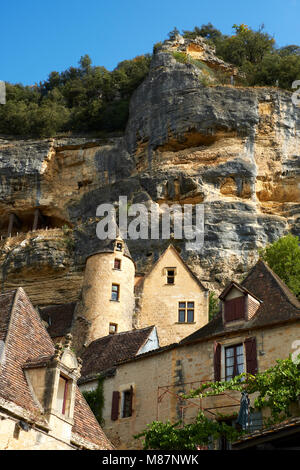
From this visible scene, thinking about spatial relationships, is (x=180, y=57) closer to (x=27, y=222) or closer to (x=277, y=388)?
(x=27, y=222)

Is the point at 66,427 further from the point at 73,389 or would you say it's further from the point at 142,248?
the point at 142,248

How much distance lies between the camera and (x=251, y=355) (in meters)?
18.0

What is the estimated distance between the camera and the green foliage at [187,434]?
52.3 ft

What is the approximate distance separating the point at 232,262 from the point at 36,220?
53.4 ft

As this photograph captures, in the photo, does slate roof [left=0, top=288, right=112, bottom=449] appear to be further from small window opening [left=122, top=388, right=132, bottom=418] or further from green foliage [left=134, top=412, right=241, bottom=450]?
small window opening [left=122, top=388, right=132, bottom=418]

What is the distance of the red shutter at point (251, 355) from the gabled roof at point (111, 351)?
465 centimetres

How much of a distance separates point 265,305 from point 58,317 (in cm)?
1570

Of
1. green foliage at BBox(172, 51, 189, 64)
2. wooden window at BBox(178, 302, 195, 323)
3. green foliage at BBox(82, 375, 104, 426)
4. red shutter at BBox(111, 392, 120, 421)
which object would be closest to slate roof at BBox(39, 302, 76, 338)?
wooden window at BBox(178, 302, 195, 323)

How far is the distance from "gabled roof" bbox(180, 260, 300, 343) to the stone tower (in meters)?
→ 10.4

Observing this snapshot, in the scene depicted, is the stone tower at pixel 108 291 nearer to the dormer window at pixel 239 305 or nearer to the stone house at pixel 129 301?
the stone house at pixel 129 301

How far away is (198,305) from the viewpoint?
1198 inches

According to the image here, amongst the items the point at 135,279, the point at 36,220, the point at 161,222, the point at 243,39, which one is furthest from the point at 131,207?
the point at 243,39

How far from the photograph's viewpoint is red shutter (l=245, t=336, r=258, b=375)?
1769cm

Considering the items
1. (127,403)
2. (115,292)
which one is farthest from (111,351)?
(115,292)
